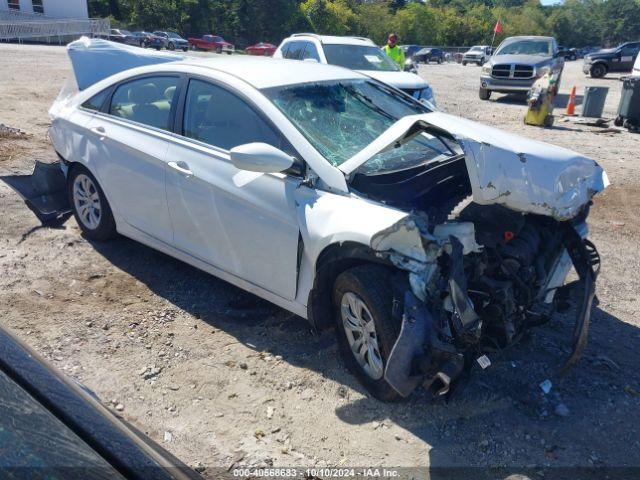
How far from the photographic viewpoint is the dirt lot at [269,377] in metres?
2.86

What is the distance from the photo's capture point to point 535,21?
8088 cm

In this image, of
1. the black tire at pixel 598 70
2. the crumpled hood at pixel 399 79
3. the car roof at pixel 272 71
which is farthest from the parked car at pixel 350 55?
the black tire at pixel 598 70

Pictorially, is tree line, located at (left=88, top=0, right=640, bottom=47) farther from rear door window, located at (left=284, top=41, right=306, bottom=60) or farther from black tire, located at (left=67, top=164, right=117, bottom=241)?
black tire, located at (left=67, top=164, right=117, bottom=241)

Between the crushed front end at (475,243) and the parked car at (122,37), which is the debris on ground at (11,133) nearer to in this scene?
the crushed front end at (475,243)

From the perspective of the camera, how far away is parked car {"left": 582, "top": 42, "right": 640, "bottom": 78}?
28547 millimetres

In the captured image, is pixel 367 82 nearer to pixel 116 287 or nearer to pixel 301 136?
pixel 301 136

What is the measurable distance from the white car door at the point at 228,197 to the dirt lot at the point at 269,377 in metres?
0.47

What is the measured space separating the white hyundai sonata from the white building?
47.8 meters

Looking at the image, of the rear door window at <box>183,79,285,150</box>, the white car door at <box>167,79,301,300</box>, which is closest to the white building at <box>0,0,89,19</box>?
the rear door window at <box>183,79,285,150</box>

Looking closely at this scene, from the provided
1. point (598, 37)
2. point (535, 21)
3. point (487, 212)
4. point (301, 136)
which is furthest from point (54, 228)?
point (598, 37)

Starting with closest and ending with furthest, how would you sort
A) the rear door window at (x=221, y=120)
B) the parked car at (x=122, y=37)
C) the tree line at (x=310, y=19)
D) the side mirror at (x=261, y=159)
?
the side mirror at (x=261, y=159) → the rear door window at (x=221, y=120) → the parked car at (x=122, y=37) → the tree line at (x=310, y=19)

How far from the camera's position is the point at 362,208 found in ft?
10.2

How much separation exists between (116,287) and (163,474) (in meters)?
3.44

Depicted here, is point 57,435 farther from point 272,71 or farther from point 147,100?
point 147,100
